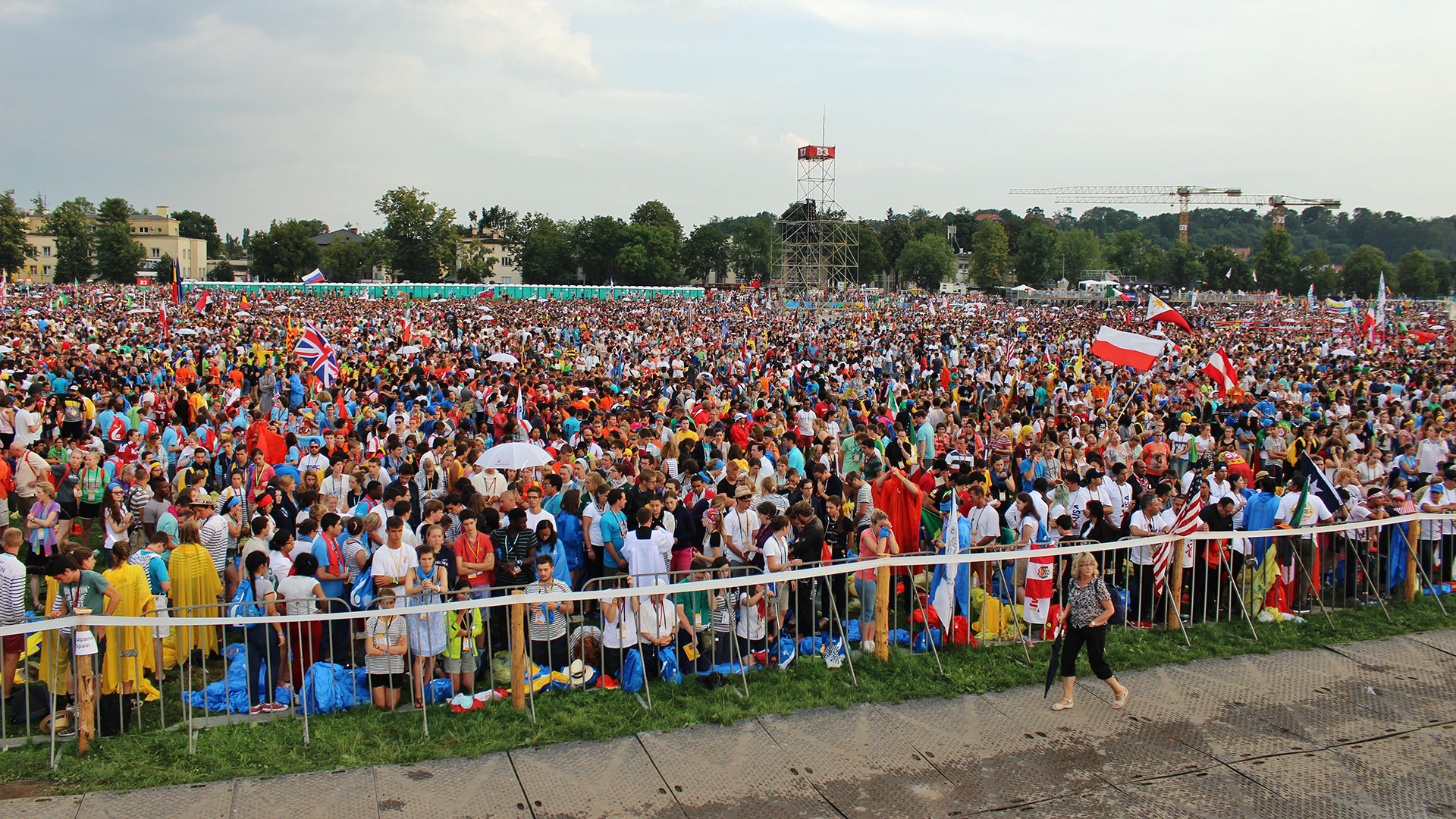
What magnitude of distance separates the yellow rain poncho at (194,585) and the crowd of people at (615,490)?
22 millimetres

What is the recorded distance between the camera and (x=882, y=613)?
7.26 metres

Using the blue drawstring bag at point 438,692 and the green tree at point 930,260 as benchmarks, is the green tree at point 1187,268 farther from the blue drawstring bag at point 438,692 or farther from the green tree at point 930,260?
the blue drawstring bag at point 438,692

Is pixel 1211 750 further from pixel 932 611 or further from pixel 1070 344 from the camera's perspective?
pixel 1070 344

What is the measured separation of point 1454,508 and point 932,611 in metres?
6.15

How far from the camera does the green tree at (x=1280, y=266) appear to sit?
3797 inches

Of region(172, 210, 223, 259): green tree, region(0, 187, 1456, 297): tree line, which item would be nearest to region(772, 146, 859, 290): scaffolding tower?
region(0, 187, 1456, 297): tree line

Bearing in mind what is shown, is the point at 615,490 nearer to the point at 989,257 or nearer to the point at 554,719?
the point at 554,719

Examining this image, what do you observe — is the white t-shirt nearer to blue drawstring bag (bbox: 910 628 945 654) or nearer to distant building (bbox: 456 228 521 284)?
blue drawstring bag (bbox: 910 628 945 654)

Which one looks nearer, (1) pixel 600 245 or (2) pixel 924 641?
(2) pixel 924 641

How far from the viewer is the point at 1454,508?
9398 millimetres

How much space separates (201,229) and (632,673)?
170 meters

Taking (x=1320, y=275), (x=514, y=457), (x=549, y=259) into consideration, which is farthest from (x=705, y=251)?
(x=514, y=457)

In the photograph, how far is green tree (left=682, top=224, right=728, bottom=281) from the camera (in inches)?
4926

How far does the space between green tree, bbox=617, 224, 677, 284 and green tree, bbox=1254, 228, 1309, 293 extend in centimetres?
6811
